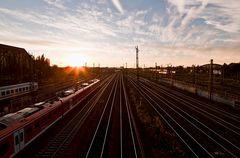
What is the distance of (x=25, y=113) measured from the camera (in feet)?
52.9

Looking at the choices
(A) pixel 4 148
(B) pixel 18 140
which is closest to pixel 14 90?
(B) pixel 18 140

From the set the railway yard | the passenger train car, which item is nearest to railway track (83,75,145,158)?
the railway yard

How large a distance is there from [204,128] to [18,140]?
17.3m

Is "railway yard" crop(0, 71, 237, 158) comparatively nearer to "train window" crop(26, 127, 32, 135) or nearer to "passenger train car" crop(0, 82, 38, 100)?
"train window" crop(26, 127, 32, 135)

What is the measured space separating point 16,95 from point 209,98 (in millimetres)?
34698

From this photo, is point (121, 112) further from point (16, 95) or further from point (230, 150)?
point (16, 95)

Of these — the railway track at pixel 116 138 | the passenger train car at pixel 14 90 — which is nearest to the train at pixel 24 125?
the railway track at pixel 116 138

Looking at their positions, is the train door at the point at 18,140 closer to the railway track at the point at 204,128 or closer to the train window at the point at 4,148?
the train window at the point at 4,148

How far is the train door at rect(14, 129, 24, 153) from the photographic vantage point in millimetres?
12969

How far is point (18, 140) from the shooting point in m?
13.3

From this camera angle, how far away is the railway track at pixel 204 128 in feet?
52.1

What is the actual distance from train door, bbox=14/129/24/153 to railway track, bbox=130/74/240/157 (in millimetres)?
12318

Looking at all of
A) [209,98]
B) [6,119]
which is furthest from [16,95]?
[209,98]

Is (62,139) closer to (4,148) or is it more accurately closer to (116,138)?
(116,138)
